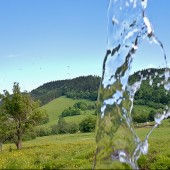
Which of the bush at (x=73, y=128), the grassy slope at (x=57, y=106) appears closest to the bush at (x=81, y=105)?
the grassy slope at (x=57, y=106)

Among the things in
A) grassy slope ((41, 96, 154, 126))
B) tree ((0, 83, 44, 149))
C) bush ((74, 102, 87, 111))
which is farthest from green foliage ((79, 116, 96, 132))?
tree ((0, 83, 44, 149))

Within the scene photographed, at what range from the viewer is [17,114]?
50.1 metres

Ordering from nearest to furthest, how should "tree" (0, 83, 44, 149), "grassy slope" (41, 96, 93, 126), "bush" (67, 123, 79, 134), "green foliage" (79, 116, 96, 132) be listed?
"tree" (0, 83, 44, 149) → "green foliage" (79, 116, 96, 132) → "bush" (67, 123, 79, 134) → "grassy slope" (41, 96, 93, 126)

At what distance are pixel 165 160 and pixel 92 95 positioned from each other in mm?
156991

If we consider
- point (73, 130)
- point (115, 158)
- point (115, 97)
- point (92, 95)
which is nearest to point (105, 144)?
point (115, 158)

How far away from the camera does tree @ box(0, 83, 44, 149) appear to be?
1949 inches

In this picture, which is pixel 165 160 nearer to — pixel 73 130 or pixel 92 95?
pixel 73 130

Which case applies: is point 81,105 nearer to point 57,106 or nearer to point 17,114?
point 57,106

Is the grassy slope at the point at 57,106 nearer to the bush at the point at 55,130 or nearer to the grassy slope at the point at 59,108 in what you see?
the grassy slope at the point at 59,108

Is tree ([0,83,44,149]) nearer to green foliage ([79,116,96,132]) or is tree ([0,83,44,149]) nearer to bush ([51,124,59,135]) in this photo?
green foliage ([79,116,96,132])

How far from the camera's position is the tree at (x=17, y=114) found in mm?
49500

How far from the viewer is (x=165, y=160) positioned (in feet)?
56.6

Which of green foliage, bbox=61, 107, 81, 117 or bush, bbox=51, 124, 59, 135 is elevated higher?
green foliage, bbox=61, 107, 81, 117

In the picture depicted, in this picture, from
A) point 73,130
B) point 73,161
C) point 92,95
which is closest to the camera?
point 73,161
